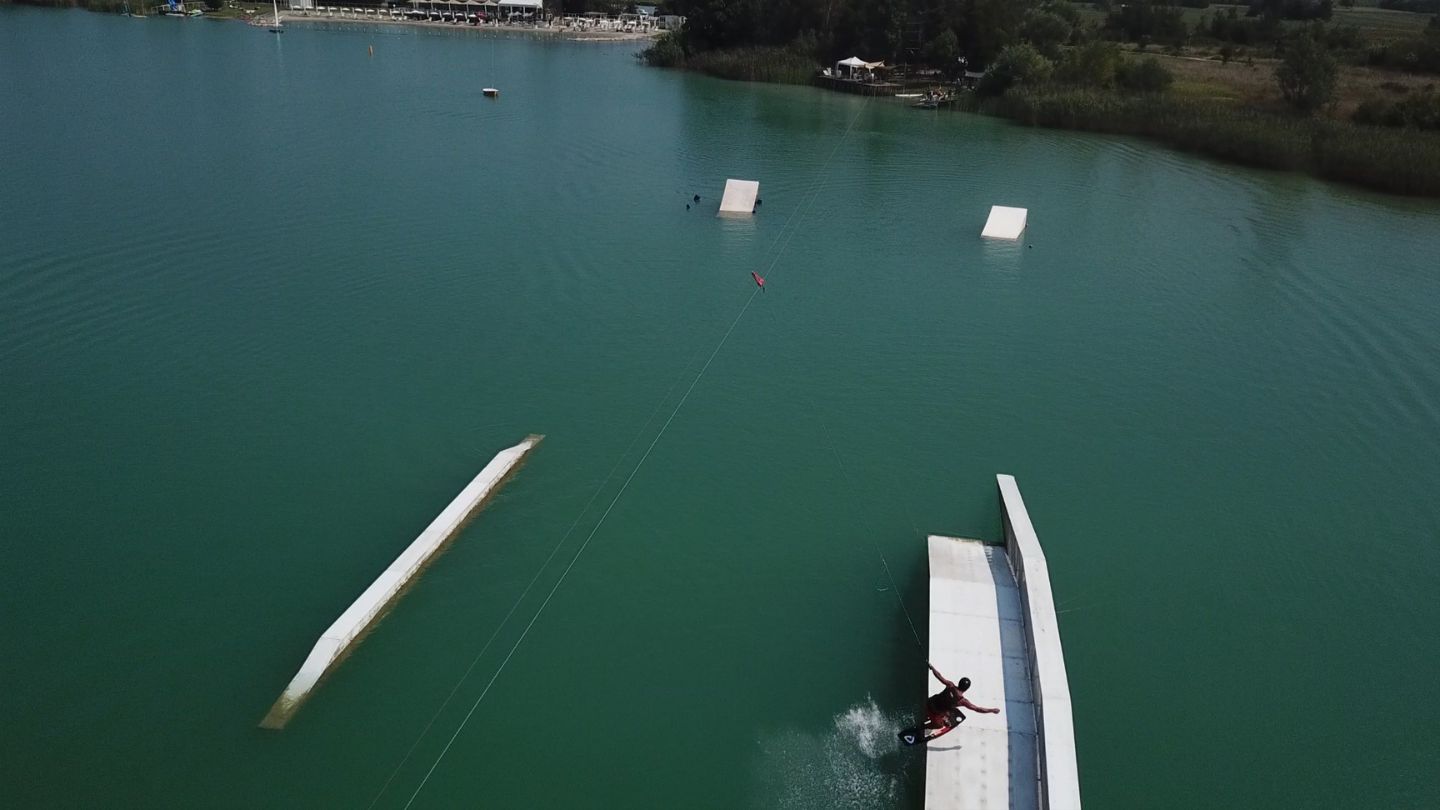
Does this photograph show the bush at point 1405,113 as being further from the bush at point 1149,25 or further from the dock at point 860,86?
the bush at point 1149,25

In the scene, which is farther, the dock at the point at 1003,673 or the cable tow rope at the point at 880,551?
the cable tow rope at the point at 880,551

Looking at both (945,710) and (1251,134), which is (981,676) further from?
(1251,134)

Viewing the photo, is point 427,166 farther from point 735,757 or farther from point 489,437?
point 735,757

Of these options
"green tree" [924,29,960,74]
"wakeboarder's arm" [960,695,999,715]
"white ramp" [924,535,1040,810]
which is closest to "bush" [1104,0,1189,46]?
"green tree" [924,29,960,74]

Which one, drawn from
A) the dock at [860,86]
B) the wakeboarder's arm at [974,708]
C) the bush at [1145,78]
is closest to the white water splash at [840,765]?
the wakeboarder's arm at [974,708]

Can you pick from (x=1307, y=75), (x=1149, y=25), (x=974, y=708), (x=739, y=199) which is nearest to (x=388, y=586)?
(x=974, y=708)

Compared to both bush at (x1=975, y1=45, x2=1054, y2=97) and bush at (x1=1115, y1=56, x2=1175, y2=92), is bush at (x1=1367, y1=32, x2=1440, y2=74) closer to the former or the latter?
bush at (x1=1115, y1=56, x2=1175, y2=92)

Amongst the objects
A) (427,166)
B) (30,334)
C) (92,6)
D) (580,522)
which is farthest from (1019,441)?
(92,6)
